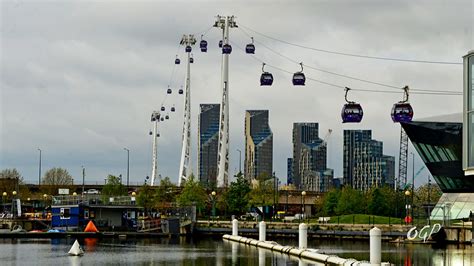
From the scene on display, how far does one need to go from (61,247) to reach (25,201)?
82277 millimetres

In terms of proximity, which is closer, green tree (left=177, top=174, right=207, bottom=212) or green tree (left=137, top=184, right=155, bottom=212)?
green tree (left=177, top=174, right=207, bottom=212)

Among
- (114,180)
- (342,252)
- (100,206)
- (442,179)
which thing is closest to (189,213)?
(100,206)

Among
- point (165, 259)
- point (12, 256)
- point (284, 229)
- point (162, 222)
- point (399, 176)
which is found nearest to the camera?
point (165, 259)

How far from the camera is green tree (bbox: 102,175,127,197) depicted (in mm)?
131312

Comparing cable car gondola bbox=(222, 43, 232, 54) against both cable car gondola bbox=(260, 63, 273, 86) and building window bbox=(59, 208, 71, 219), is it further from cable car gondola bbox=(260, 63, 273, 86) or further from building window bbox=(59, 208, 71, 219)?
cable car gondola bbox=(260, 63, 273, 86)

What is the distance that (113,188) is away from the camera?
13250 cm

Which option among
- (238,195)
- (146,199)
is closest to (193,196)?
(238,195)

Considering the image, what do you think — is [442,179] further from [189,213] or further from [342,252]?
[342,252]

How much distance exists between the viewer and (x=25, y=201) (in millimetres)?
145250

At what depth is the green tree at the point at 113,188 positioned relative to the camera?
5170 inches

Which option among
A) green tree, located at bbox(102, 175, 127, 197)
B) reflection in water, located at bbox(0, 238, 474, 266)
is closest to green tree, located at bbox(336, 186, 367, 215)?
green tree, located at bbox(102, 175, 127, 197)

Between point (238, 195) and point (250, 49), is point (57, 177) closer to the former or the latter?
point (238, 195)

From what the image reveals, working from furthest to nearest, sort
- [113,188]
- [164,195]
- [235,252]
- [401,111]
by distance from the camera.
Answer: [113,188]
[164,195]
[235,252]
[401,111]

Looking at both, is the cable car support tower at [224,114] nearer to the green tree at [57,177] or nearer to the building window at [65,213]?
the building window at [65,213]
